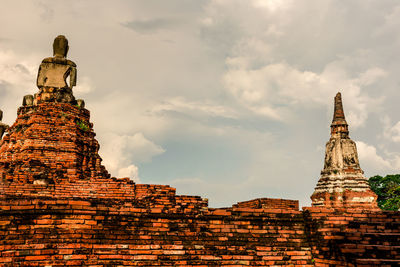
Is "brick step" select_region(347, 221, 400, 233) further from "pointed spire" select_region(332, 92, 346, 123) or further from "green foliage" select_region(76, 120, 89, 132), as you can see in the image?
"pointed spire" select_region(332, 92, 346, 123)

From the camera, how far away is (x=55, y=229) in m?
5.00

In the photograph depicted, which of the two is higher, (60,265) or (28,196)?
(28,196)

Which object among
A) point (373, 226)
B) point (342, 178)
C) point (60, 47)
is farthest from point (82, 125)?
point (342, 178)

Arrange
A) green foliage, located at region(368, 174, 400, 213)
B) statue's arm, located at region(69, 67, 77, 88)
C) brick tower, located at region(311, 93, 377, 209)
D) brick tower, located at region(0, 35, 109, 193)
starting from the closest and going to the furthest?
1. brick tower, located at region(0, 35, 109, 193)
2. statue's arm, located at region(69, 67, 77, 88)
3. brick tower, located at region(311, 93, 377, 209)
4. green foliage, located at region(368, 174, 400, 213)

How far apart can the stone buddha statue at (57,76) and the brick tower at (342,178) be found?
11.9 meters

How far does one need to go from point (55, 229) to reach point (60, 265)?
0.50 m

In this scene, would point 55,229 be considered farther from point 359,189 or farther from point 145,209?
point 359,189

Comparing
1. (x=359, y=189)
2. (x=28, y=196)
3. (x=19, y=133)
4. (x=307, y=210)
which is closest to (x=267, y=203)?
(x=307, y=210)

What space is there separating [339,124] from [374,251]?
43.7 ft

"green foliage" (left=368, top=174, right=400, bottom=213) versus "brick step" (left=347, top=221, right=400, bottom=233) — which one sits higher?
"green foliage" (left=368, top=174, right=400, bottom=213)

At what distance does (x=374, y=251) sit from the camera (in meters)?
5.26

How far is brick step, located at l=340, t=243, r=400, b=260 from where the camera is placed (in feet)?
17.1

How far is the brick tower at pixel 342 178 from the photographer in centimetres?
1575

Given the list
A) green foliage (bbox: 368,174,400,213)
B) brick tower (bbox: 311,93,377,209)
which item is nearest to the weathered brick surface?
brick tower (bbox: 311,93,377,209)
